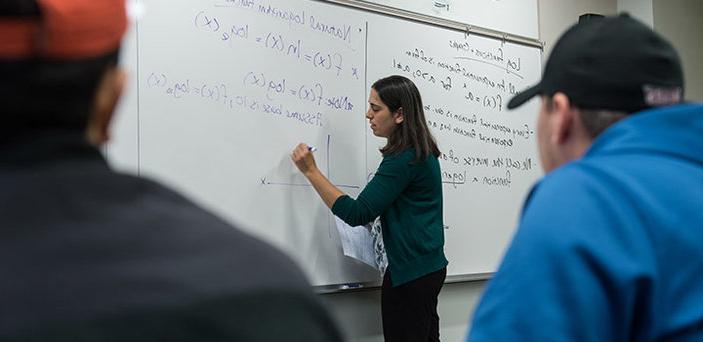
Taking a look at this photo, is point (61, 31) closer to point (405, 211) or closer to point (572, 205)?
point (572, 205)

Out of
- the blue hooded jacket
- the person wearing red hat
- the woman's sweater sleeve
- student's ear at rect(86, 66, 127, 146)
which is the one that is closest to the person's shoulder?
the blue hooded jacket

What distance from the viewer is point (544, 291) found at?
863 mm

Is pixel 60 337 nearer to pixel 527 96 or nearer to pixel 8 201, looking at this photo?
pixel 8 201

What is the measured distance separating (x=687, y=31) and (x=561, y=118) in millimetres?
3651

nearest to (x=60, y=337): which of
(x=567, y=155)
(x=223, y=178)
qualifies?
(x=567, y=155)

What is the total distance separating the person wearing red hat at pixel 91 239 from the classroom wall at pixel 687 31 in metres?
3.95

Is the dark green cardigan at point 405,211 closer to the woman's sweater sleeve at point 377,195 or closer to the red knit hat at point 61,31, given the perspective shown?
the woman's sweater sleeve at point 377,195

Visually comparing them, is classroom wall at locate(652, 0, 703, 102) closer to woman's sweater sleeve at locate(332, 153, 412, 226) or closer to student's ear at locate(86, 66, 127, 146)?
woman's sweater sleeve at locate(332, 153, 412, 226)

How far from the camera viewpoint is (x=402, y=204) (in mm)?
2734

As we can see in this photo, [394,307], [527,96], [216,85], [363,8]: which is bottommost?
[394,307]

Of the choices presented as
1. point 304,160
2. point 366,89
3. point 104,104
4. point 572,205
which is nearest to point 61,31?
point 104,104

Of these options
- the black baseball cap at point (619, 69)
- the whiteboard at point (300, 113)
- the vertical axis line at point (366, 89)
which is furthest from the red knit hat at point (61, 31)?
the vertical axis line at point (366, 89)

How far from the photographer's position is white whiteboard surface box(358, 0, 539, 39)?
3156mm

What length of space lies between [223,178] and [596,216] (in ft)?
5.68
